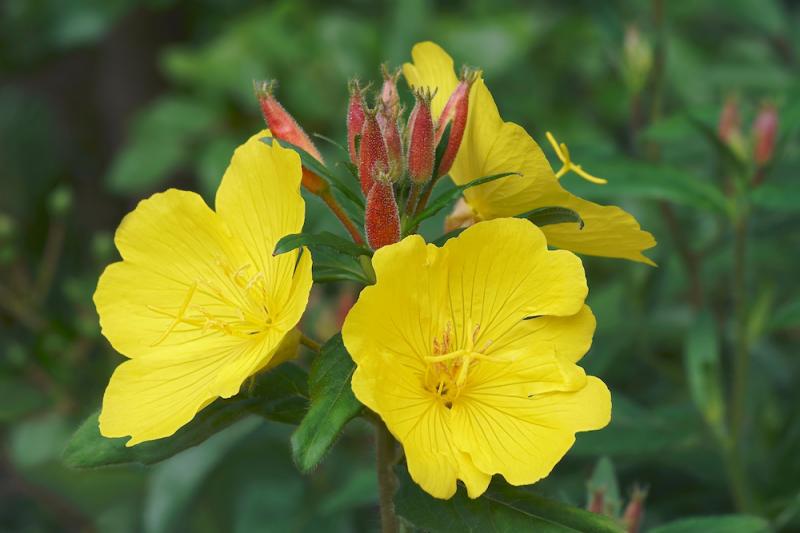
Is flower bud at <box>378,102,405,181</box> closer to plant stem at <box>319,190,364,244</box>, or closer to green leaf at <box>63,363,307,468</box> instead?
plant stem at <box>319,190,364,244</box>

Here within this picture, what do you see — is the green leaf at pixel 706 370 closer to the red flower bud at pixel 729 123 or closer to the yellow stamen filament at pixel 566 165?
the red flower bud at pixel 729 123

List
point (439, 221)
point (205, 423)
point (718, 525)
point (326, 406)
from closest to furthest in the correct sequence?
1. point (326, 406)
2. point (205, 423)
3. point (718, 525)
4. point (439, 221)

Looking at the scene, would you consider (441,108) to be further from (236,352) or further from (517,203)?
(236,352)

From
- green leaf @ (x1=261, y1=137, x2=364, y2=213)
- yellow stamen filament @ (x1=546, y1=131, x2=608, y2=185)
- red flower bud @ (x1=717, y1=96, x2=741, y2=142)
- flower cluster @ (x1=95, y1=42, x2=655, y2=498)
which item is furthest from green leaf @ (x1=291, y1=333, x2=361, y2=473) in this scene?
red flower bud @ (x1=717, y1=96, x2=741, y2=142)

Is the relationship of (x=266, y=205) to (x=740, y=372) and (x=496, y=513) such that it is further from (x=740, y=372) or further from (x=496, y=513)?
(x=740, y=372)

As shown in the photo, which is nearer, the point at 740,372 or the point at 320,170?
the point at 320,170

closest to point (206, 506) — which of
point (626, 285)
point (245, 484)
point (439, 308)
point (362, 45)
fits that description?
point (245, 484)

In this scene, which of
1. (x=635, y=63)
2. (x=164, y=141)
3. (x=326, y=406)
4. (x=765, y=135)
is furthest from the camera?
(x=164, y=141)

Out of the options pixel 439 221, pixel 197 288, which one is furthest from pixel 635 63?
pixel 197 288
